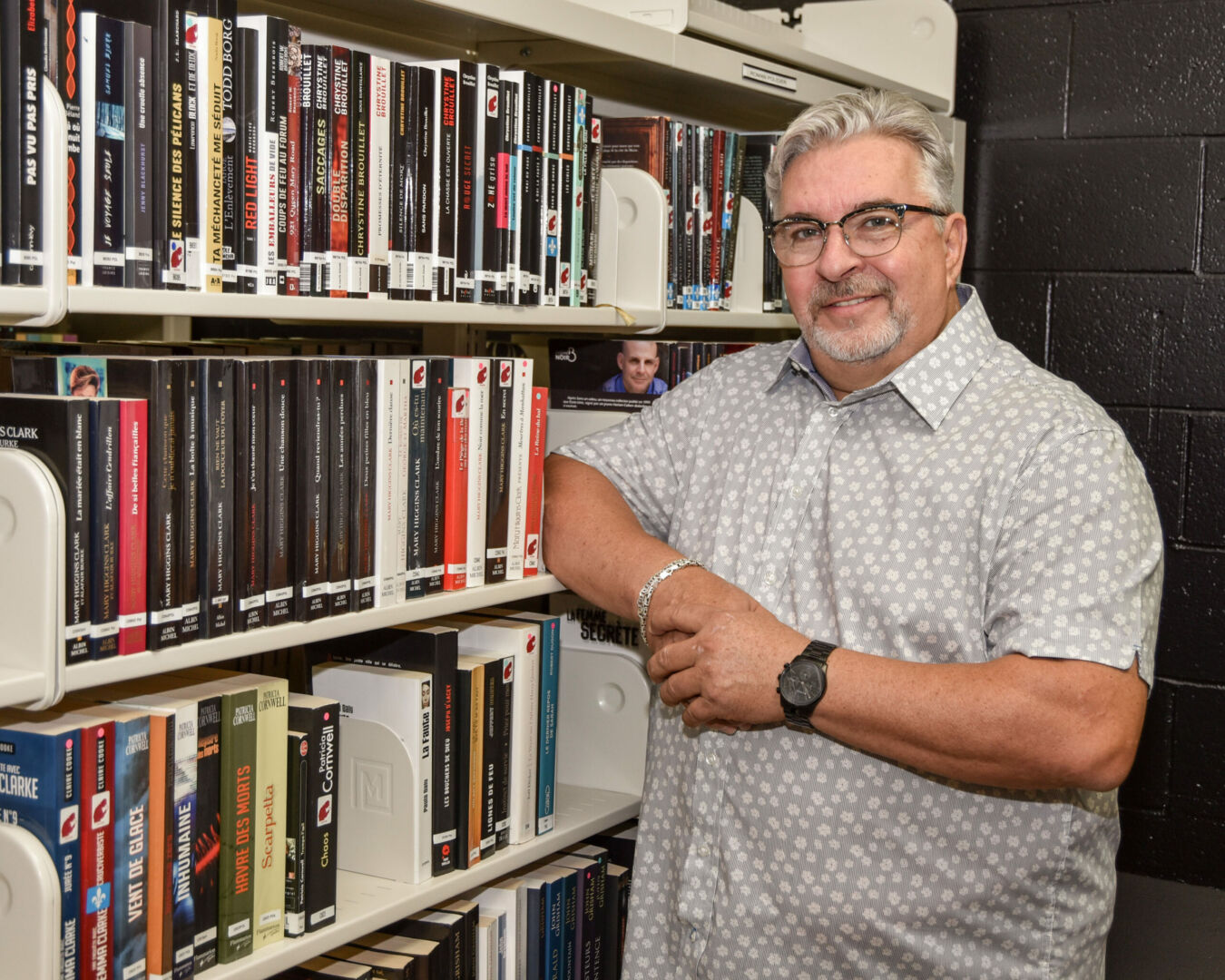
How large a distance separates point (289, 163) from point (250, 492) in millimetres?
345

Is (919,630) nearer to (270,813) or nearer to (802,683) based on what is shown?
(802,683)

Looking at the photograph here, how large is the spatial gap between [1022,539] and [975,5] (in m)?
1.63

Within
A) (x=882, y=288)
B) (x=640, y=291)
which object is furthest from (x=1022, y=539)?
(x=640, y=291)

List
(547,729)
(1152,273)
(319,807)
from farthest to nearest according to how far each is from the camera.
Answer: (1152,273) → (547,729) → (319,807)

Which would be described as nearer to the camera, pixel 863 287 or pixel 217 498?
pixel 217 498

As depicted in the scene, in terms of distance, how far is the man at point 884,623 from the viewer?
1.34 m

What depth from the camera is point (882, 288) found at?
1.58 m

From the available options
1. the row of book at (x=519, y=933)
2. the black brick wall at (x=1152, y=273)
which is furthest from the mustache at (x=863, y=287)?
the black brick wall at (x=1152, y=273)

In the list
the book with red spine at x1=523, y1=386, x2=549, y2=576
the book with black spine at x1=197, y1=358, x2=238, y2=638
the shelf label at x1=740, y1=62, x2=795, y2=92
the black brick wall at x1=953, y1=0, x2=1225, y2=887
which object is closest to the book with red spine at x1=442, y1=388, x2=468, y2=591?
the book with red spine at x1=523, y1=386, x2=549, y2=576

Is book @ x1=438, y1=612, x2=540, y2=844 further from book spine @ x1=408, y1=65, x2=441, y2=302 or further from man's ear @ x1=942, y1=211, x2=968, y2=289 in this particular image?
man's ear @ x1=942, y1=211, x2=968, y2=289

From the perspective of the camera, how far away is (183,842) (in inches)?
51.0

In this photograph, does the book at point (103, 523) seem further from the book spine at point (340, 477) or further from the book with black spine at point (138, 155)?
the book spine at point (340, 477)

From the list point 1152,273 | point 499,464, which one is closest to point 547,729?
point 499,464

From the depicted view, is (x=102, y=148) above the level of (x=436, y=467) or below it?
above
